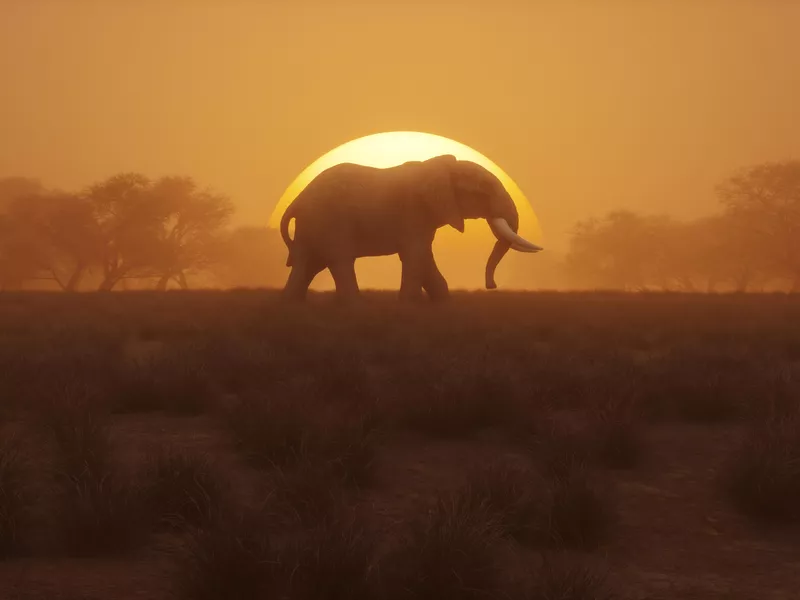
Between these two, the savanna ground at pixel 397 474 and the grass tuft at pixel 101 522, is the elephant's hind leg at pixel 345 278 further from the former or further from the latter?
the grass tuft at pixel 101 522

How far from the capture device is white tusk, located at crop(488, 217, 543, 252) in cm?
1460

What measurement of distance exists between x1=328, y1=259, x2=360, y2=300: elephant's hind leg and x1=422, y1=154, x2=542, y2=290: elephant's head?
5.63 ft

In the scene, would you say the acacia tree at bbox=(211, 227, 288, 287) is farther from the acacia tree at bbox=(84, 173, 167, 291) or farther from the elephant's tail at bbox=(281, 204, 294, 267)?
the elephant's tail at bbox=(281, 204, 294, 267)

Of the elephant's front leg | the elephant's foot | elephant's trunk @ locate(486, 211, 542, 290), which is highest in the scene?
elephant's trunk @ locate(486, 211, 542, 290)

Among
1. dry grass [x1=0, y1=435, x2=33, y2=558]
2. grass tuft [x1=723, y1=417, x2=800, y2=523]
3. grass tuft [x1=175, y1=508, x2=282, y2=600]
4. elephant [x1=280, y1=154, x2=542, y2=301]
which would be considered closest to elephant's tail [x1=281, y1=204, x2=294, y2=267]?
elephant [x1=280, y1=154, x2=542, y2=301]

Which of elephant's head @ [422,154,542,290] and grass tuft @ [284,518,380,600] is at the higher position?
elephant's head @ [422,154,542,290]

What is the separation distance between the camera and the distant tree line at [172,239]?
137 ft

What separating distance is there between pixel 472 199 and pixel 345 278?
2.45 meters

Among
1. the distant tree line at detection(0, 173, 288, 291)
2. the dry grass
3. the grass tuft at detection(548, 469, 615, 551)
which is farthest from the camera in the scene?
the distant tree line at detection(0, 173, 288, 291)

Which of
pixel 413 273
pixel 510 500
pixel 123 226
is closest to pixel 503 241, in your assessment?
pixel 413 273

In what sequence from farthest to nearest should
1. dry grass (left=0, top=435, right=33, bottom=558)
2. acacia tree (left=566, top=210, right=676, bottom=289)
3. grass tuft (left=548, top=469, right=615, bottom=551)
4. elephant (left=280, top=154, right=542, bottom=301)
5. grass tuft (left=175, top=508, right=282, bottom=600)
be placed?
acacia tree (left=566, top=210, right=676, bottom=289) < elephant (left=280, top=154, right=542, bottom=301) < grass tuft (left=548, top=469, right=615, bottom=551) < dry grass (left=0, top=435, right=33, bottom=558) < grass tuft (left=175, top=508, right=282, bottom=600)

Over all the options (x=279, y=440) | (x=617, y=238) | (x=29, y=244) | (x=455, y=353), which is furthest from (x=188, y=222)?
(x=279, y=440)

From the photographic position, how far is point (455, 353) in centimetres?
825

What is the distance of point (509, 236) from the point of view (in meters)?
14.9
